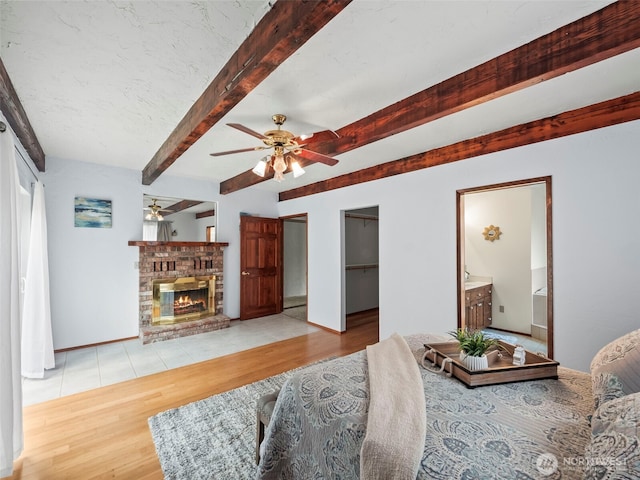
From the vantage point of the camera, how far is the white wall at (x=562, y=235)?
219 centimetres

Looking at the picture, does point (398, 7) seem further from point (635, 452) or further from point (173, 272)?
point (173, 272)

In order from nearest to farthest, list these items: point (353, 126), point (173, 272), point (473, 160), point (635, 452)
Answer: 1. point (635, 452)
2. point (353, 126)
3. point (473, 160)
4. point (173, 272)

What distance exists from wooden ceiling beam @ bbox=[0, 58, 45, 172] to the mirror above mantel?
4.99ft

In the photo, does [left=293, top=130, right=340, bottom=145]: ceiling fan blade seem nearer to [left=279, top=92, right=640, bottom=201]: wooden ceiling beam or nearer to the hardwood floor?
[left=279, top=92, right=640, bottom=201]: wooden ceiling beam

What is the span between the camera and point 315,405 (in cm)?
127

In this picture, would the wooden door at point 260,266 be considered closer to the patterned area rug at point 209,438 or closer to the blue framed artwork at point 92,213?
the blue framed artwork at point 92,213

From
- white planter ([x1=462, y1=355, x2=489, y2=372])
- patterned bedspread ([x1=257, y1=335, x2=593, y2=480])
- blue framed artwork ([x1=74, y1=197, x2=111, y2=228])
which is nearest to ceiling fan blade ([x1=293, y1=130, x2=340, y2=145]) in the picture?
patterned bedspread ([x1=257, y1=335, x2=593, y2=480])

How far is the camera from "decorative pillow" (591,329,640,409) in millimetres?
1000

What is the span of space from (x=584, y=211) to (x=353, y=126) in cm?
212

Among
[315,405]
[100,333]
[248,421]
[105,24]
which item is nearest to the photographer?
[315,405]

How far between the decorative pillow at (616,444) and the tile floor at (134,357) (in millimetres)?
3672

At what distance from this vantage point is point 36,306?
10.1 feet

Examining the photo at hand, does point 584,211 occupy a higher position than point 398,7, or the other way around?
point 398,7

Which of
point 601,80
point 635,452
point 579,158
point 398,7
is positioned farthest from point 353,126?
point 635,452
